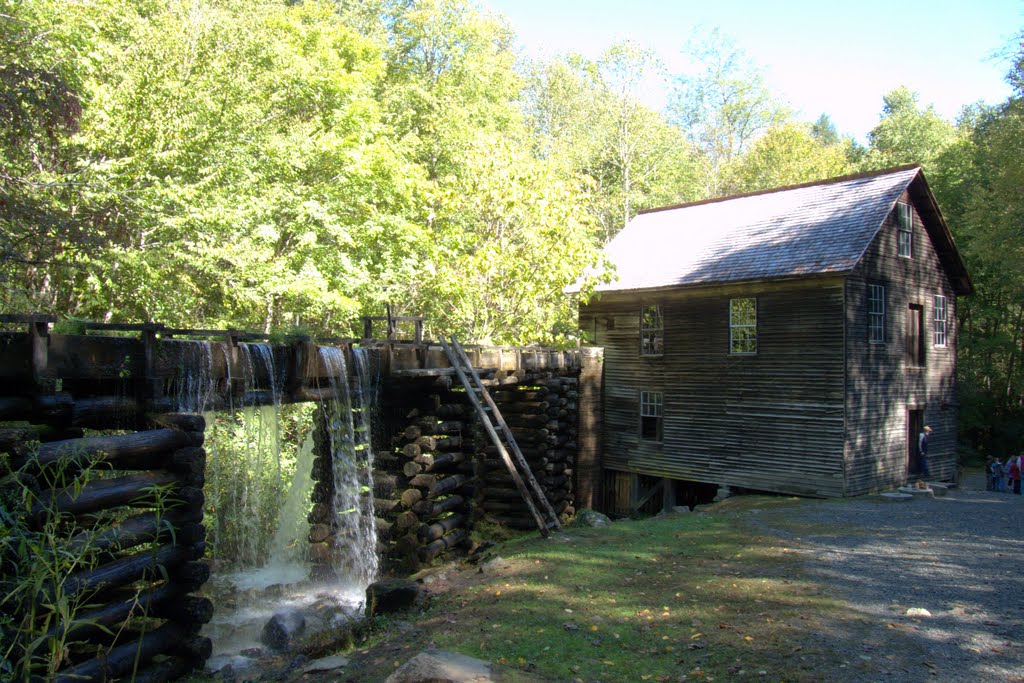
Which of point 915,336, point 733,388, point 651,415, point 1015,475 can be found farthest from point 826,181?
point 1015,475

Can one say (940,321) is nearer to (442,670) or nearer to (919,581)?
(919,581)

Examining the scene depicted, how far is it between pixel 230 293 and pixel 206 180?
3.08 meters

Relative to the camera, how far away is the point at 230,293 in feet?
63.4

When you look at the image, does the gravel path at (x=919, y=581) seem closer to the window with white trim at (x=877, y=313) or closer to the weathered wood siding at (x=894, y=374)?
the weathered wood siding at (x=894, y=374)

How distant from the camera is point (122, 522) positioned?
21.4ft

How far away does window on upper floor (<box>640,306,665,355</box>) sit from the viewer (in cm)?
2258

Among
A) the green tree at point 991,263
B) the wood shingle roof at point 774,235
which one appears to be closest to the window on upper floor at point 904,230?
the wood shingle roof at point 774,235

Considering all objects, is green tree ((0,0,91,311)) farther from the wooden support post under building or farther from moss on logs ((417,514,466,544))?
the wooden support post under building

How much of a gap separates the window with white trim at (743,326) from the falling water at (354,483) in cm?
1214

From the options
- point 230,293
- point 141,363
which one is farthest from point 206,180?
point 141,363

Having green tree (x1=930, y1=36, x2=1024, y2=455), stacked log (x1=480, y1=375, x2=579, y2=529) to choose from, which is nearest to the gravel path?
stacked log (x1=480, y1=375, x2=579, y2=529)

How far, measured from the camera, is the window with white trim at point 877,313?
19797 millimetres

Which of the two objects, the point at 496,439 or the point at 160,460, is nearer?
the point at 160,460

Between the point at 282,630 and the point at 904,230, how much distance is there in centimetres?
1972
